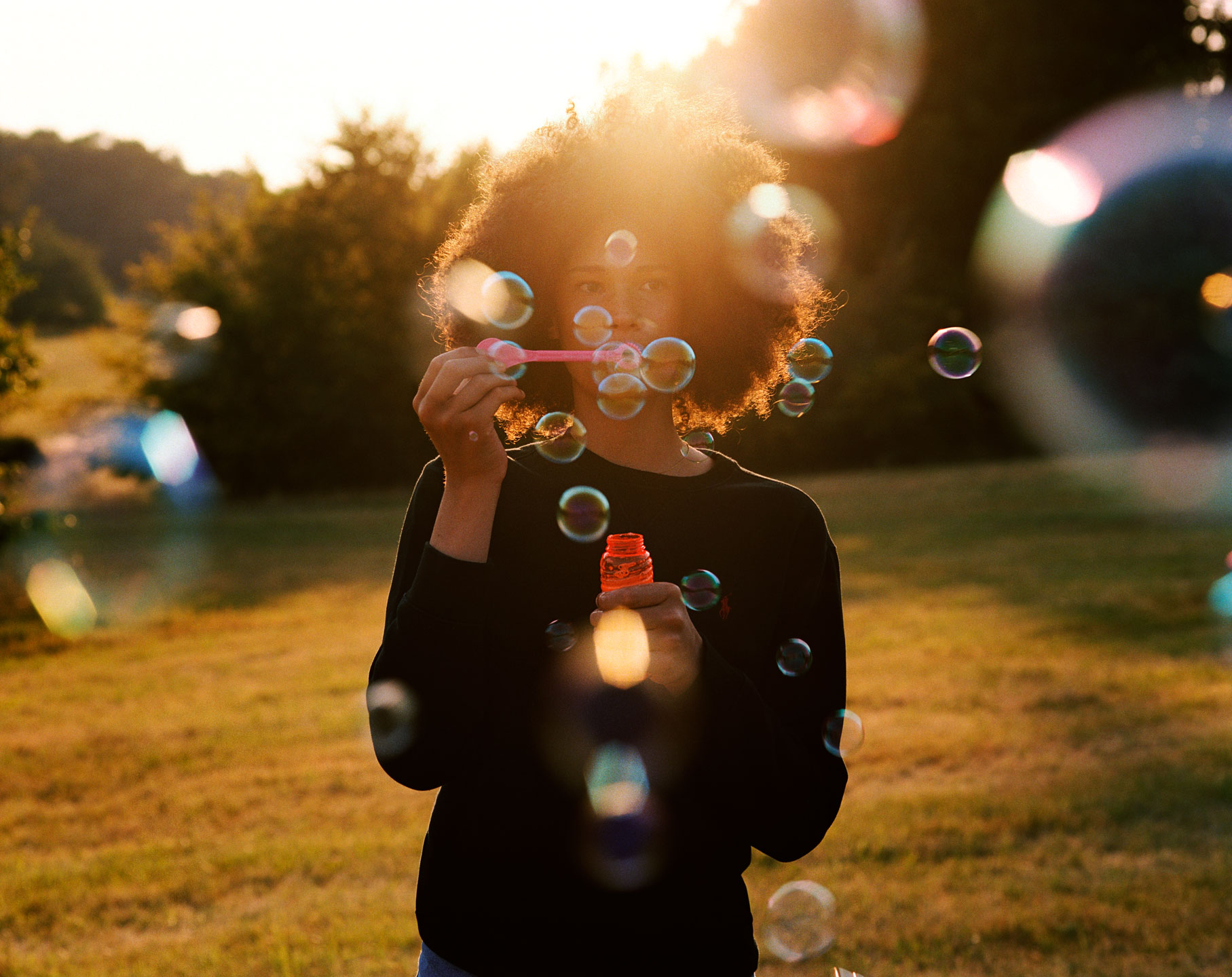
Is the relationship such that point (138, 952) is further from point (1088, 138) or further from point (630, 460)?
point (1088, 138)

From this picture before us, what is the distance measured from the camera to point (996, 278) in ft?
77.3

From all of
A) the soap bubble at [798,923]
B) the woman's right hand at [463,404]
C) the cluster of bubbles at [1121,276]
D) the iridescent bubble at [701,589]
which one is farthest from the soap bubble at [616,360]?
the cluster of bubbles at [1121,276]

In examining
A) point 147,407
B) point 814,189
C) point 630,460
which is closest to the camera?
point 630,460

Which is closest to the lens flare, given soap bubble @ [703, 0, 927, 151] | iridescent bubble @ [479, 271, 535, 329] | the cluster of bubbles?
iridescent bubble @ [479, 271, 535, 329]

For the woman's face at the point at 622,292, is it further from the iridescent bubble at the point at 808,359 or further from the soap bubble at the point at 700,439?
the iridescent bubble at the point at 808,359

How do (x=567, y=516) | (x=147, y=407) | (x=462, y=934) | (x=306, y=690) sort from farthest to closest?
(x=147, y=407) → (x=306, y=690) → (x=567, y=516) → (x=462, y=934)

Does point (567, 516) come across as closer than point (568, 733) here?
No

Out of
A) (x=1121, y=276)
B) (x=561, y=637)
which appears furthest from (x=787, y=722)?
(x=1121, y=276)

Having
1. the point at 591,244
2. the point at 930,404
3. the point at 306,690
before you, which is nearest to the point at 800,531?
the point at 591,244

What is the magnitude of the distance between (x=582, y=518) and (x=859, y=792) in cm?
367

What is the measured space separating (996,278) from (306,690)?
67.1ft

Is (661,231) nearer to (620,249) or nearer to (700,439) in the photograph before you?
(620,249)

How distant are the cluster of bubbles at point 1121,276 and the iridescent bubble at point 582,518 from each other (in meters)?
22.4

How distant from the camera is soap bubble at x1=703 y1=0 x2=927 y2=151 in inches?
887
